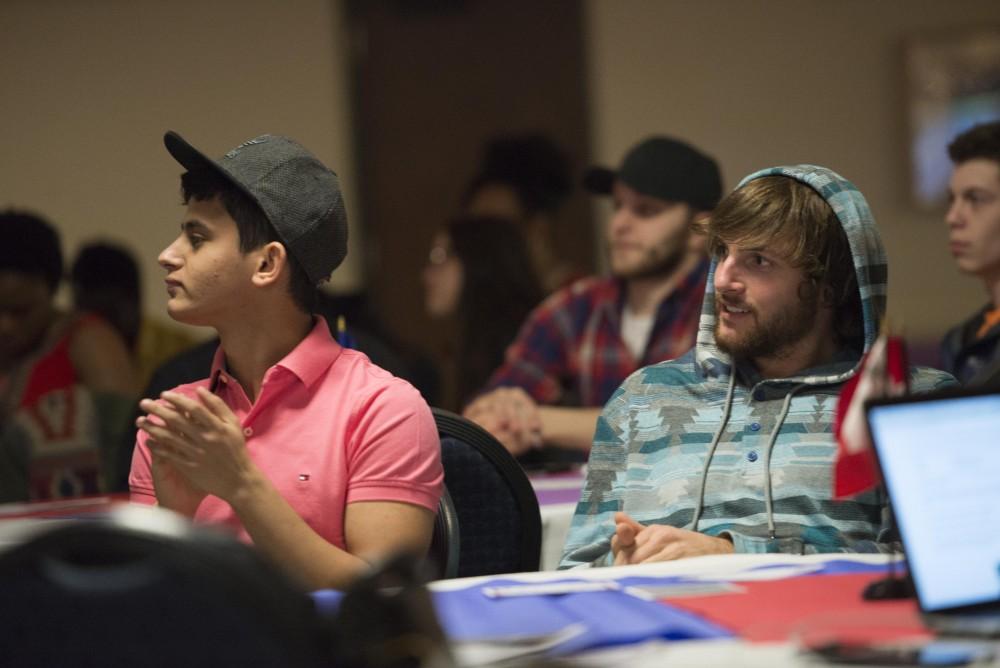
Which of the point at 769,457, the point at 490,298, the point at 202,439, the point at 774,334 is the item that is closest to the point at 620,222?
the point at 490,298

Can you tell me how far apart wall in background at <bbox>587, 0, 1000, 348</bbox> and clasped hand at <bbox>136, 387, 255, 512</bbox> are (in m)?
4.99

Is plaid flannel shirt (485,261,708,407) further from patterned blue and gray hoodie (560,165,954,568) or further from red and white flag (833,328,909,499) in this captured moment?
red and white flag (833,328,909,499)

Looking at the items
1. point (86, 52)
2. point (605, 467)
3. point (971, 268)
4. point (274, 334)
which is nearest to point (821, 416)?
point (605, 467)

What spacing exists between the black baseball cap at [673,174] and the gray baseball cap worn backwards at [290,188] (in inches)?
80.7

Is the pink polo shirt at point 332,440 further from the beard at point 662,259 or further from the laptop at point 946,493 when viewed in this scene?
the beard at point 662,259

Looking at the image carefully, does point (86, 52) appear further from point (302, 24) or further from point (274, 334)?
point (274, 334)

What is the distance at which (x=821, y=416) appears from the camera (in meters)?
2.23

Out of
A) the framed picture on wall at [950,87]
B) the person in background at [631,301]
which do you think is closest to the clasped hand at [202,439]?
the person in background at [631,301]

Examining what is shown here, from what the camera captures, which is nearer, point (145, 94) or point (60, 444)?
point (60, 444)

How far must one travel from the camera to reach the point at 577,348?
13.6ft

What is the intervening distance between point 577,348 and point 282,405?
2192 mm

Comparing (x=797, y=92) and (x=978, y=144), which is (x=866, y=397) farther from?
(x=797, y=92)

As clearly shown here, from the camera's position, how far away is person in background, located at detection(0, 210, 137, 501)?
11.7ft

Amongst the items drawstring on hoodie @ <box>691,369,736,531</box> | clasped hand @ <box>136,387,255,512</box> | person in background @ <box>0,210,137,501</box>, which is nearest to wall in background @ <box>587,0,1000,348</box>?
person in background @ <box>0,210,137,501</box>
